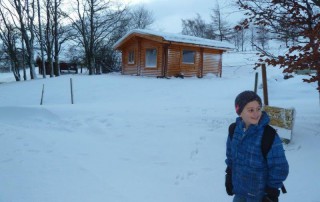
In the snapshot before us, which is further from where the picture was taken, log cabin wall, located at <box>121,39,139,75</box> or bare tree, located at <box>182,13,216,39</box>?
→ bare tree, located at <box>182,13,216,39</box>

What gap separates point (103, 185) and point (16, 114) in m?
6.63

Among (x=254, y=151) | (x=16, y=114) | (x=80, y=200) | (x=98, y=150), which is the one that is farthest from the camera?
(x=16, y=114)

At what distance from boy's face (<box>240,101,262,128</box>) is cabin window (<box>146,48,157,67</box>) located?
19.3 meters

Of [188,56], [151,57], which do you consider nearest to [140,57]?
[151,57]

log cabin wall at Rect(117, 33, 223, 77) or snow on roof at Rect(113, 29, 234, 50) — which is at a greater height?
snow on roof at Rect(113, 29, 234, 50)

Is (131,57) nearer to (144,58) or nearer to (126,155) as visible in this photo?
(144,58)

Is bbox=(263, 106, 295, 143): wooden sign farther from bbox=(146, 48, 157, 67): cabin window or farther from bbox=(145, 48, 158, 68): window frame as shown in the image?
bbox=(146, 48, 157, 67): cabin window

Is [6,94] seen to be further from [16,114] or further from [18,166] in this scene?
[18,166]

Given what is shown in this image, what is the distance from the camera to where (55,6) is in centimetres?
3128

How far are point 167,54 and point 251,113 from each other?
18.7 meters

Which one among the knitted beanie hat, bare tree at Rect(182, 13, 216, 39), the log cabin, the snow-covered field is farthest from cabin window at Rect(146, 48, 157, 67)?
bare tree at Rect(182, 13, 216, 39)

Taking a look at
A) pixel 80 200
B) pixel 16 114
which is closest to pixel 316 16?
pixel 80 200

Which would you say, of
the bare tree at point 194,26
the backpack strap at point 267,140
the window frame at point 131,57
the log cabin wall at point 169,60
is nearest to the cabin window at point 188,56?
the log cabin wall at point 169,60

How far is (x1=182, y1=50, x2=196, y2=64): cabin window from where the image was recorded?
22.3 meters
